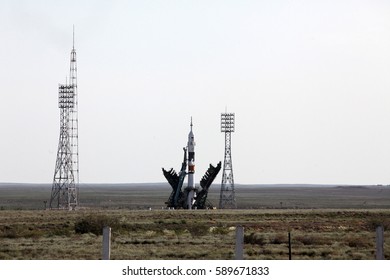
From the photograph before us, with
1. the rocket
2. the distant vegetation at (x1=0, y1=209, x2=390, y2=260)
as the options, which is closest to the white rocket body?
the rocket

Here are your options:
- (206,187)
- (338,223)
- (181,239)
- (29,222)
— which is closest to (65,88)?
(206,187)

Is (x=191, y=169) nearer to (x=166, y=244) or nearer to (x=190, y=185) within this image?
(x=190, y=185)

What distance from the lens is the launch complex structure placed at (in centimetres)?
8275

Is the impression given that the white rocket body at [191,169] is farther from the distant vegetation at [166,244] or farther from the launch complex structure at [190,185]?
the distant vegetation at [166,244]

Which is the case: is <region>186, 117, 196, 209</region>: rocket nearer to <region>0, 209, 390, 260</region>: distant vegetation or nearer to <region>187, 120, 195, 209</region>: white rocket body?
<region>187, 120, 195, 209</region>: white rocket body

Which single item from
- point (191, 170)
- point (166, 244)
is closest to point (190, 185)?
point (191, 170)

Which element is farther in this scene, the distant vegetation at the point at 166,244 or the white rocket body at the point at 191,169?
the white rocket body at the point at 191,169

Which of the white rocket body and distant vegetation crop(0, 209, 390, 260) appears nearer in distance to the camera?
distant vegetation crop(0, 209, 390, 260)

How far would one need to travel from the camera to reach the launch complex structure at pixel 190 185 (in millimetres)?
82750

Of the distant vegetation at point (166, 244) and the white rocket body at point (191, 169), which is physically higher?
the white rocket body at point (191, 169)

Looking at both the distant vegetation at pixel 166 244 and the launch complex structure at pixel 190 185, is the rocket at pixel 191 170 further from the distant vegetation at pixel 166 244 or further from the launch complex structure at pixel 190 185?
the distant vegetation at pixel 166 244

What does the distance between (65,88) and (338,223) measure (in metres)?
30.3

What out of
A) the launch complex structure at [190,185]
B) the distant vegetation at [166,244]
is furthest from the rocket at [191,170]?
the distant vegetation at [166,244]
